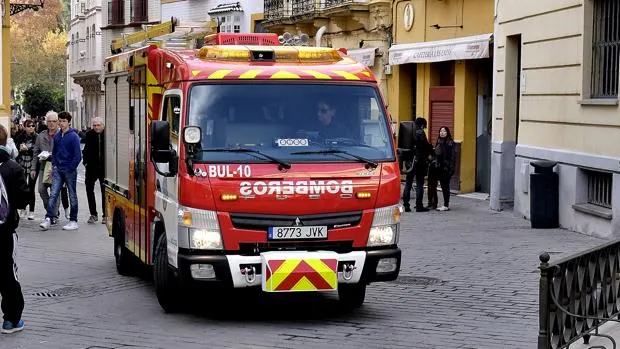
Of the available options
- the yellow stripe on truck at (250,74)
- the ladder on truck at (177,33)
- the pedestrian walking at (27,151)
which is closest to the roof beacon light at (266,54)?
the yellow stripe on truck at (250,74)

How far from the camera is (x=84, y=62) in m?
76.8

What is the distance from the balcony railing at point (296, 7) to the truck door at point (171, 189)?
68.0 feet

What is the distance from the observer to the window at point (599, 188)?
1747 cm

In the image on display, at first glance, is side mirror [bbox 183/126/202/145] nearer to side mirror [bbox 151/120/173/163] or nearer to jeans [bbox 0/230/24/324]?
side mirror [bbox 151/120/173/163]

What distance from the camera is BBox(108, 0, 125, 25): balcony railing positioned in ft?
220

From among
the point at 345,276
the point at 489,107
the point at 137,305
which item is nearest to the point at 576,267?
the point at 345,276

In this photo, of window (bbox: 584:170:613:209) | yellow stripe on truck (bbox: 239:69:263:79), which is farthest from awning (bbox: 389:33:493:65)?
yellow stripe on truck (bbox: 239:69:263:79)

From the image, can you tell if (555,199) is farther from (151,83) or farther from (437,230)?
(151,83)

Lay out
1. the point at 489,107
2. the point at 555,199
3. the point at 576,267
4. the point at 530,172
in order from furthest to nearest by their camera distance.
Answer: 1. the point at 489,107
2. the point at 530,172
3. the point at 555,199
4. the point at 576,267

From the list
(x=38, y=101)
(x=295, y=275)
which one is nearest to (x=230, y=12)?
(x=295, y=275)

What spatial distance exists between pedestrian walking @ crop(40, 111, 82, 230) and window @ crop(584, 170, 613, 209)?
792cm

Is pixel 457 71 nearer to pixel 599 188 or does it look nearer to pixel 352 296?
pixel 599 188

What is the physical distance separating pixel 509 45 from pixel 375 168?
39.7 ft

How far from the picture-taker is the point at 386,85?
31297 mm
